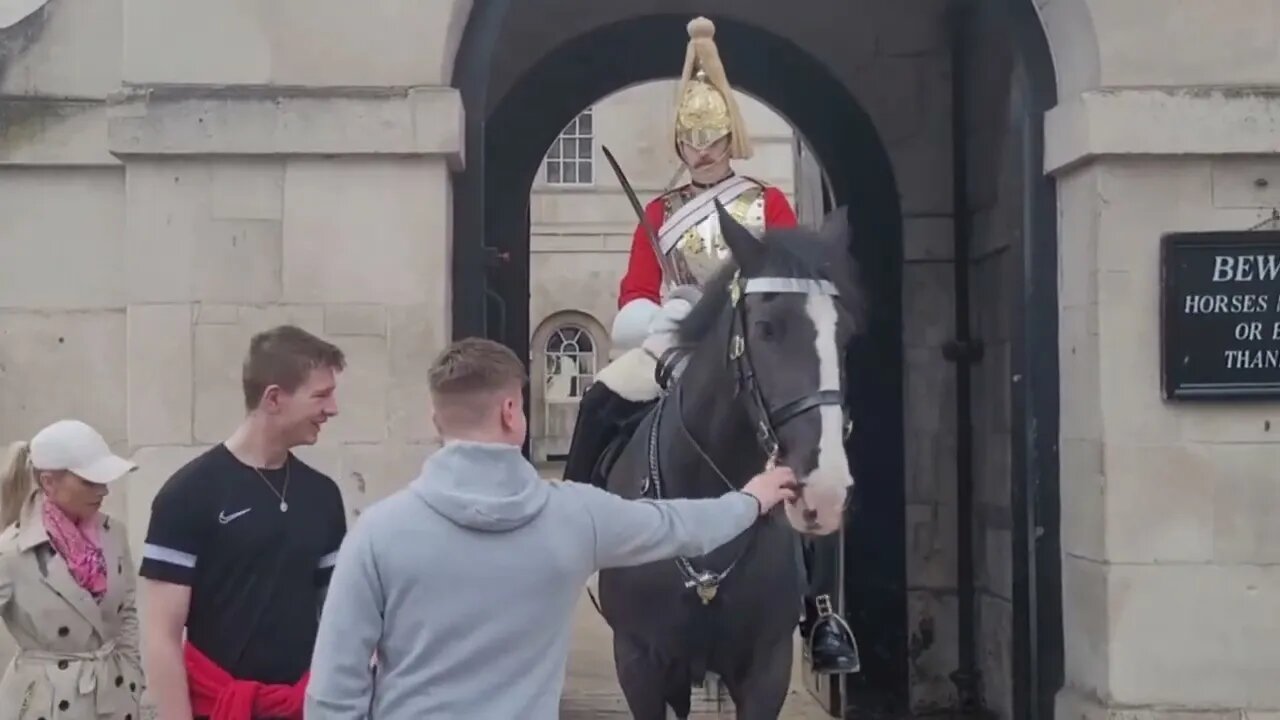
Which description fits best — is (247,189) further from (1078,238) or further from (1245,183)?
(1245,183)

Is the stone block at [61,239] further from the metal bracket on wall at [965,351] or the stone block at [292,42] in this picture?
the metal bracket on wall at [965,351]

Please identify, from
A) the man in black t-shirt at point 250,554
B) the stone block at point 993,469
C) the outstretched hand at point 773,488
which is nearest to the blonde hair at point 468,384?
the man in black t-shirt at point 250,554

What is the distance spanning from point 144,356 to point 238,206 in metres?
0.57

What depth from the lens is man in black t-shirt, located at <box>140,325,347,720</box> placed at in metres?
2.99

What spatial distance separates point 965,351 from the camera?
721 cm

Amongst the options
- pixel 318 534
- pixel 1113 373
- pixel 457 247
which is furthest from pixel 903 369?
pixel 318 534

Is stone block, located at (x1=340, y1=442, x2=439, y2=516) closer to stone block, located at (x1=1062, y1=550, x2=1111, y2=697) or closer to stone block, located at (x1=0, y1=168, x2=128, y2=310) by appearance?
stone block, located at (x1=0, y1=168, x2=128, y2=310)

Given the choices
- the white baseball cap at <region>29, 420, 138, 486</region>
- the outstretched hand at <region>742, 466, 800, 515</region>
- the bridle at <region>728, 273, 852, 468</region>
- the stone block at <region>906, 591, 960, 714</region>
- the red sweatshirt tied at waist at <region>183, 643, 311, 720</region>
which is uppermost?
the bridle at <region>728, 273, 852, 468</region>

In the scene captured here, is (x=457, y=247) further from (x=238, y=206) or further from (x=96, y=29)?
(x=96, y=29)

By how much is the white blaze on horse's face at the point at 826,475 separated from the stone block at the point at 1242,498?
228 cm

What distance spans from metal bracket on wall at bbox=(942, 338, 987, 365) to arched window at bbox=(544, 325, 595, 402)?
58.9 feet

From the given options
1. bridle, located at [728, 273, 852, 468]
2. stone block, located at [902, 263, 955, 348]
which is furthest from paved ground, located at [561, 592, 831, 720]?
bridle, located at [728, 273, 852, 468]

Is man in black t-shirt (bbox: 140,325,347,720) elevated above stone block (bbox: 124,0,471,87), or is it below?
below

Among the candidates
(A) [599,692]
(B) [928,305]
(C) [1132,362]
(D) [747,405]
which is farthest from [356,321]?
(A) [599,692]
